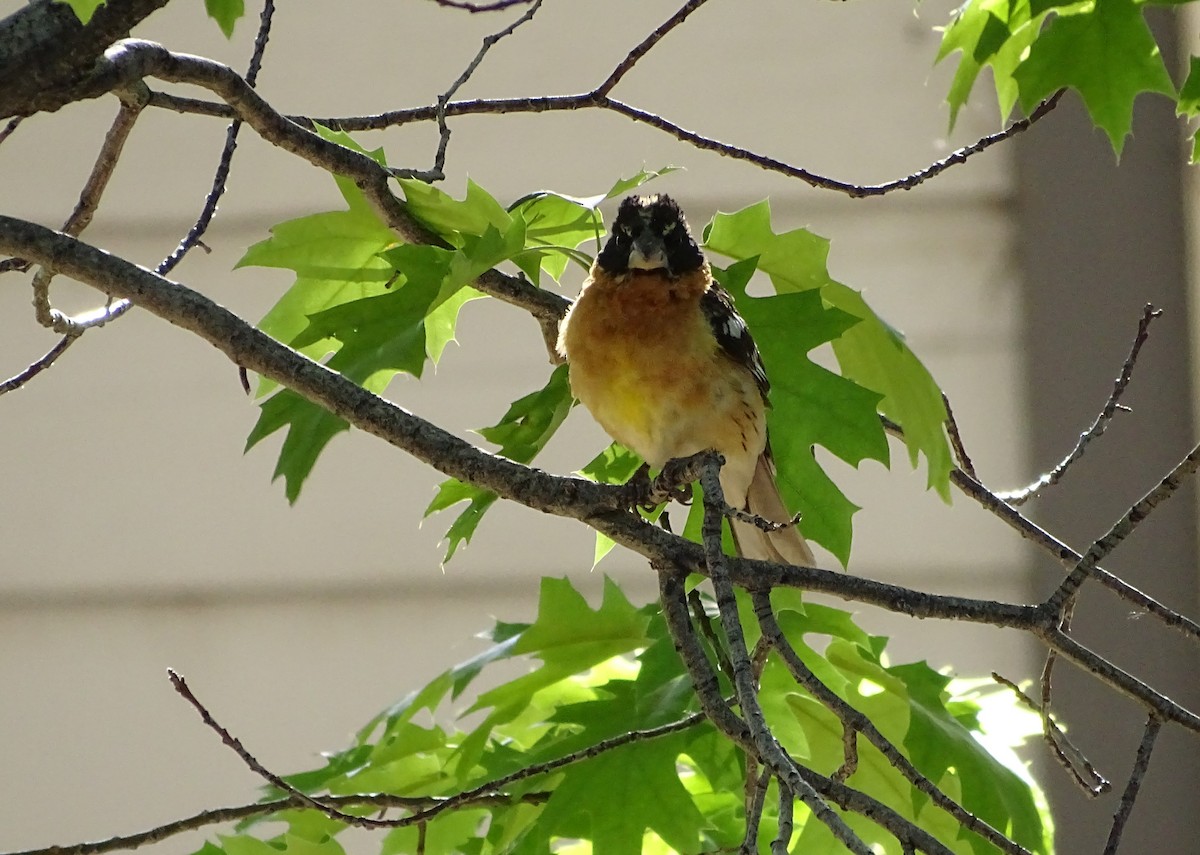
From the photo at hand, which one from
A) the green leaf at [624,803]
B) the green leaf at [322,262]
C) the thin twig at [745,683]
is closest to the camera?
the thin twig at [745,683]

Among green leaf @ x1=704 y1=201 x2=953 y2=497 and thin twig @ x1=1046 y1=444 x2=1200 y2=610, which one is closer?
thin twig @ x1=1046 y1=444 x2=1200 y2=610

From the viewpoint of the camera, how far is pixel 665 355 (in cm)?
112

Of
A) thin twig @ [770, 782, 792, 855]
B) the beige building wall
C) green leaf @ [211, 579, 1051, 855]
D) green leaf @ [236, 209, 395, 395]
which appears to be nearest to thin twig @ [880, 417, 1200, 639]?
green leaf @ [211, 579, 1051, 855]

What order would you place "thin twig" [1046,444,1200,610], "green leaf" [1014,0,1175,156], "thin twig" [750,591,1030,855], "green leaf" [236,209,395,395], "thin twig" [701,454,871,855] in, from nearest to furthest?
1. "thin twig" [701,454,871,855]
2. "thin twig" [750,591,1030,855]
3. "thin twig" [1046,444,1200,610]
4. "green leaf" [236,209,395,395]
5. "green leaf" [1014,0,1175,156]

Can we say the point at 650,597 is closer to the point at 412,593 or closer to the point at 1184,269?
the point at 412,593

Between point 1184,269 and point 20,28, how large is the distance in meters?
2.07

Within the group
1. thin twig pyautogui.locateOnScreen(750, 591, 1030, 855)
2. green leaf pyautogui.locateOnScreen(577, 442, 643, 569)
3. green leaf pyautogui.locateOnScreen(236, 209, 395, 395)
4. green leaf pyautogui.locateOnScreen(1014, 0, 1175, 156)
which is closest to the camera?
thin twig pyautogui.locateOnScreen(750, 591, 1030, 855)

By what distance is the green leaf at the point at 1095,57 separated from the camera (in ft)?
3.55

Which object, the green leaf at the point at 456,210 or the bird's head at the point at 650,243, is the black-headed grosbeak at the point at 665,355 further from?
the green leaf at the point at 456,210

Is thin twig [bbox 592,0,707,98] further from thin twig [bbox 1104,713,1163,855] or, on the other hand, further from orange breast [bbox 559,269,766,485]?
thin twig [bbox 1104,713,1163,855]

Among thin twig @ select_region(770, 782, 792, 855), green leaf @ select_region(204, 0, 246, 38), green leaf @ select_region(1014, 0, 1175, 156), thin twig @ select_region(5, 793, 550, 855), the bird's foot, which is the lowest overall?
thin twig @ select_region(770, 782, 792, 855)

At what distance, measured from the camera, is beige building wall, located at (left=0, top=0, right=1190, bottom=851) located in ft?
7.59

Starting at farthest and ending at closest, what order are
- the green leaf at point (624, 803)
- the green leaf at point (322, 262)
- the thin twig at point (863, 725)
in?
the green leaf at point (322, 262)
the green leaf at point (624, 803)
the thin twig at point (863, 725)

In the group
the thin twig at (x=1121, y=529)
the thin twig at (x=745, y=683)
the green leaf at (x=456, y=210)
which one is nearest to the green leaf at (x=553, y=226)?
the green leaf at (x=456, y=210)
